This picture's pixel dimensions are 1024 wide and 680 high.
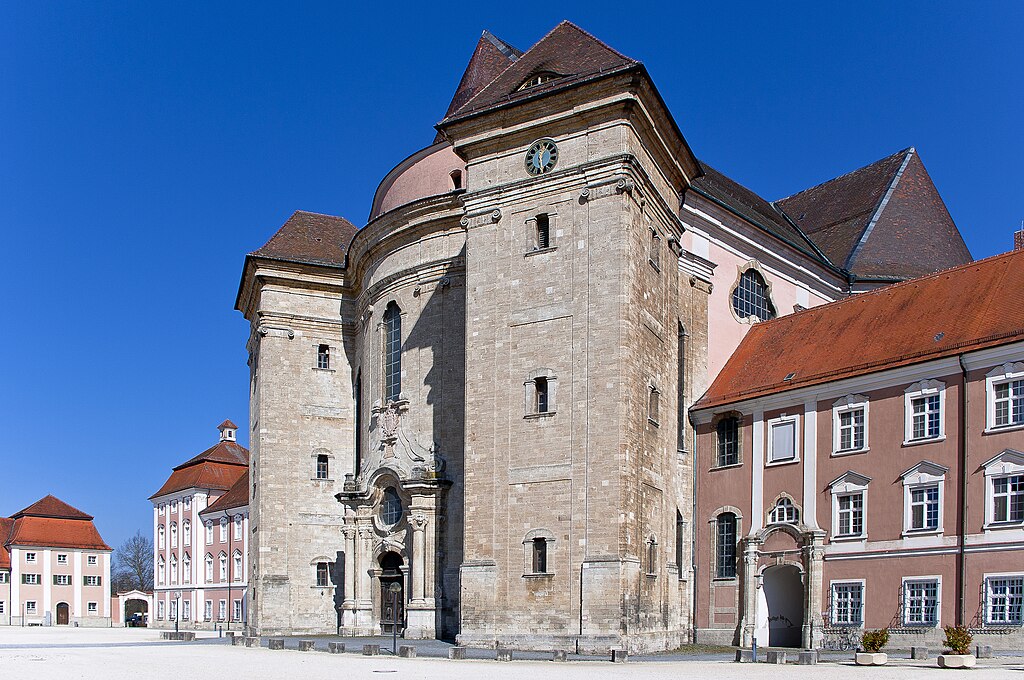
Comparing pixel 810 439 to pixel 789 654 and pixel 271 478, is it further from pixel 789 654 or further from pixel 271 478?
pixel 271 478

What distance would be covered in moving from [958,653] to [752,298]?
18.6 m

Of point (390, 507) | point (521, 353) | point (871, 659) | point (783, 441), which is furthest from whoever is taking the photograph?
point (390, 507)

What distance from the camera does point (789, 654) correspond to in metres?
27.5

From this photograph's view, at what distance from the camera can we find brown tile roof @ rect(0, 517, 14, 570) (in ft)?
291

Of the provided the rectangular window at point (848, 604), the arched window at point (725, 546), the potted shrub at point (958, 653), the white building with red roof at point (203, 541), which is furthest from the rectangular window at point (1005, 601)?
the white building with red roof at point (203, 541)

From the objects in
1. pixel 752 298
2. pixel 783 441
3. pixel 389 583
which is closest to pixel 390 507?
pixel 389 583

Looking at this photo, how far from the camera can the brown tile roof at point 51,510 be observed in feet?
303

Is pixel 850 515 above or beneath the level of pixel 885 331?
beneath

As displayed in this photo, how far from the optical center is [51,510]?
93.2m

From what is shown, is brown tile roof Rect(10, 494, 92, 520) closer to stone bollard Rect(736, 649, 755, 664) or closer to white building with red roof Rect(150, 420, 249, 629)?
white building with red roof Rect(150, 420, 249, 629)

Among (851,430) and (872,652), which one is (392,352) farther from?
(872,652)

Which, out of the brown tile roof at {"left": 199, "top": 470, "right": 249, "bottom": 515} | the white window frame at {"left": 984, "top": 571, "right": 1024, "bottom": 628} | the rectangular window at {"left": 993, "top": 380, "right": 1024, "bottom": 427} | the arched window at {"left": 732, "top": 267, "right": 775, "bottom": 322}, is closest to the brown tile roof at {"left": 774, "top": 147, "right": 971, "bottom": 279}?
the arched window at {"left": 732, "top": 267, "right": 775, "bottom": 322}

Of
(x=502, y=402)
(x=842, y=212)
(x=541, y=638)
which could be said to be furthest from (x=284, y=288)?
(x=842, y=212)

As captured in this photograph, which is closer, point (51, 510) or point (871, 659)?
point (871, 659)
